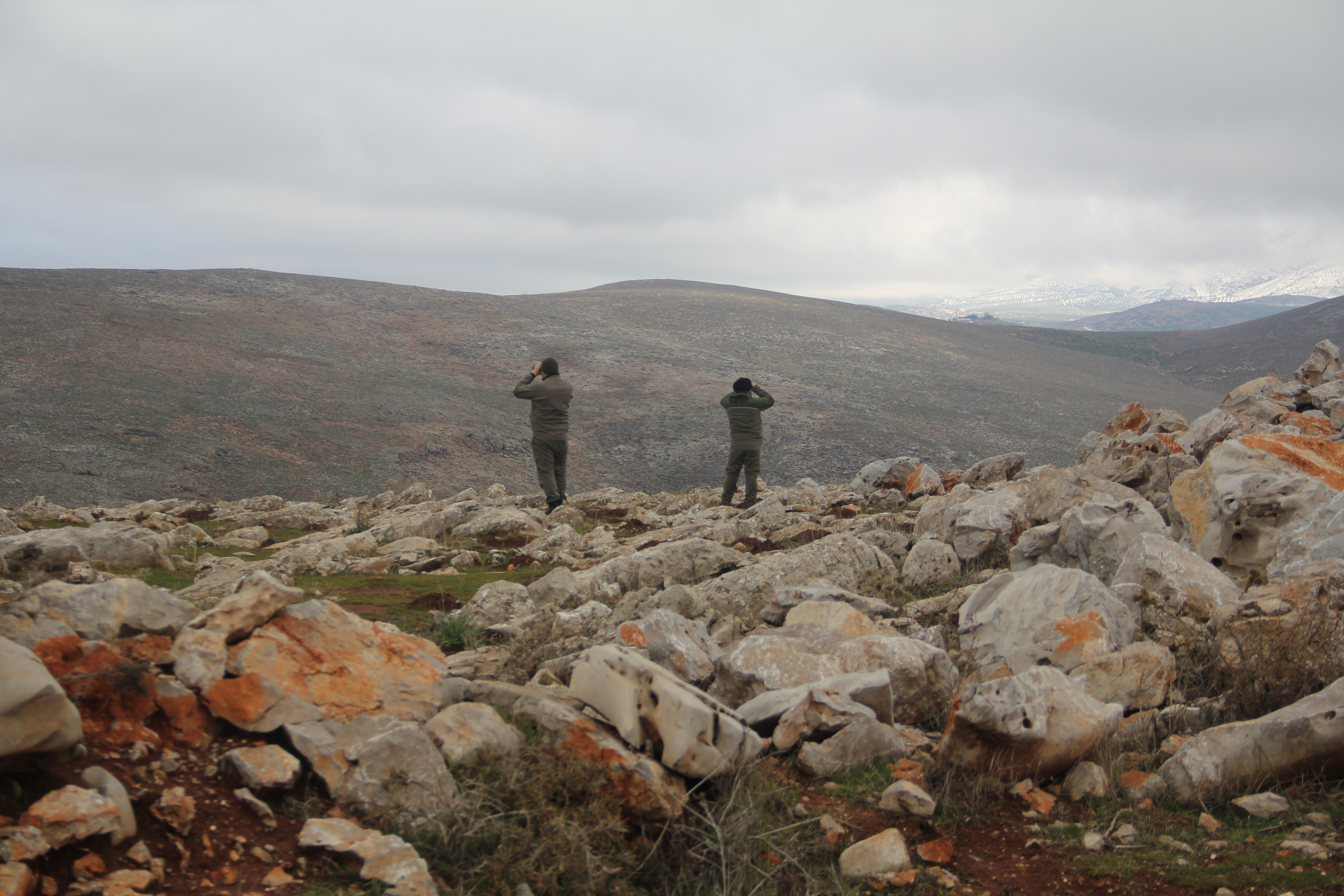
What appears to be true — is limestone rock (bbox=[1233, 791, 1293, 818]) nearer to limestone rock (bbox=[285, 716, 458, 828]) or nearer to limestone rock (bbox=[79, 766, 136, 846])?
limestone rock (bbox=[285, 716, 458, 828])

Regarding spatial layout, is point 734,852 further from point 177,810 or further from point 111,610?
point 111,610

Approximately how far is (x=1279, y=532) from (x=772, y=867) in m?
5.27

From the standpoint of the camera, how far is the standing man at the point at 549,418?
40.8ft

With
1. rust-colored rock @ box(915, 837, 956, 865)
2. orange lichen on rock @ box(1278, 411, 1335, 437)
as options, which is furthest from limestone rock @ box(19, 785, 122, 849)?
orange lichen on rock @ box(1278, 411, 1335, 437)

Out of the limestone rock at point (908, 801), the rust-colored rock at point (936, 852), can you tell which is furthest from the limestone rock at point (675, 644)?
the rust-colored rock at point (936, 852)

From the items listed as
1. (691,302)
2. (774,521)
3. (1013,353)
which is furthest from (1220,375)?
(774,521)

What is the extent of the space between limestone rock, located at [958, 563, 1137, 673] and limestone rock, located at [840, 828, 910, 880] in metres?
1.91

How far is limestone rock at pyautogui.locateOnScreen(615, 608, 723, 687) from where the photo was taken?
4.73 m

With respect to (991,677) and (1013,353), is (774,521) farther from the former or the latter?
(1013,353)

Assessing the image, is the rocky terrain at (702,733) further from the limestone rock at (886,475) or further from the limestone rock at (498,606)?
the limestone rock at (886,475)

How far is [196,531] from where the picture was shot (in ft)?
31.7

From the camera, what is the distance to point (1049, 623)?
201 inches

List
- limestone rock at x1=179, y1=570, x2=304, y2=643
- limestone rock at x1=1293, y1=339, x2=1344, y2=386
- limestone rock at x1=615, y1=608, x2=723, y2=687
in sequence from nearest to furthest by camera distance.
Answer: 1. limestone rock at x1=179, y1=570, x2=304, y2=643
2. limestone rock at x1=615, y1=608, x2=723, y2=687
3. limestone rock at x1=1293, y1=339, x2=1344, y2=386

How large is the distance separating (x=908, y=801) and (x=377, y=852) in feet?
7.00
